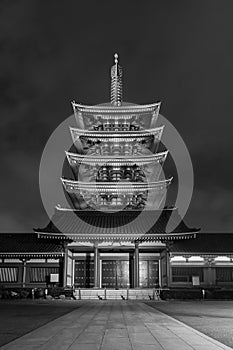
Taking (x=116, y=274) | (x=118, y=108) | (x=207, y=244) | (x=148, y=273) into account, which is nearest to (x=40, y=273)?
(x=116, y=274)

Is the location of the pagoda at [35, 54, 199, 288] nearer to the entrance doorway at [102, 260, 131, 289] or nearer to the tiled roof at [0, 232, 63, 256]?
the entrance doorway at [102, 260, 131, 289]

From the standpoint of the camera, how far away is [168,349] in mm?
7477

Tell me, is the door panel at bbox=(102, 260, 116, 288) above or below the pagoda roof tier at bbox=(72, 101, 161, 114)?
below

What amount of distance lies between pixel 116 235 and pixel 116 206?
7.98 metres

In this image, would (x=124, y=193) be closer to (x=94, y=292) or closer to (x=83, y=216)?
(x=83, y=216)

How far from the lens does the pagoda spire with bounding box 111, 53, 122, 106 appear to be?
46.3 m

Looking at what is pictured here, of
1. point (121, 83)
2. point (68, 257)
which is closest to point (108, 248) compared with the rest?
point (68, 257)

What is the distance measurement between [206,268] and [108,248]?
31.8 feet

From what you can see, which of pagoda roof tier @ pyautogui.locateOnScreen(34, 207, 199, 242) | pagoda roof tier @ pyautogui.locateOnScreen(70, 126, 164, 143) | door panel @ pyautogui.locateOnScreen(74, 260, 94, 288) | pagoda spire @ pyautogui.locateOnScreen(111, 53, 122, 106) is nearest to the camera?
pagoda roof tier @ pyautogui.locateOnScreen(34, 207, 199, 242)

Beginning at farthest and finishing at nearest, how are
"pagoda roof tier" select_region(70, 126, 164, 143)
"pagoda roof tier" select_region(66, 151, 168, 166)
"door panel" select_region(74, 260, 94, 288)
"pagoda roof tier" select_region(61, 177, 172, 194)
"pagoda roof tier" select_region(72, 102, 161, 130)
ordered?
"pagoda roof tier" select_region(72, 102, 161, 130) → "pagoda roof tier" select_region(70, 126, 164, 143) → "pagoda roof tier" select_region(66, 151, 168, 166) → "pagoda roof tier" select_region(61, 177, 172, 194) → "door panel" select_region(74, 260, 94, 288)

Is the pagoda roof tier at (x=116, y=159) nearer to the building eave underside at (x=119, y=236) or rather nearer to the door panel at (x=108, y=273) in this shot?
the building eave underside at (x=119, y=236)

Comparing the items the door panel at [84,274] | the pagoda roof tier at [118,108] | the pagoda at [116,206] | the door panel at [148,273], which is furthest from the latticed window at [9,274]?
the pagoda roof tier at [118,108]

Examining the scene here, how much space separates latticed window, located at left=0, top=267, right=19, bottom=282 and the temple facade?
0.31 feet

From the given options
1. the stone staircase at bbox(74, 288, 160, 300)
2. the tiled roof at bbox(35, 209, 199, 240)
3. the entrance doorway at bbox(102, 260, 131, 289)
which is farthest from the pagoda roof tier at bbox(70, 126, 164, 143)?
the stone staircase at bbox(74, 288, 160, 300)
